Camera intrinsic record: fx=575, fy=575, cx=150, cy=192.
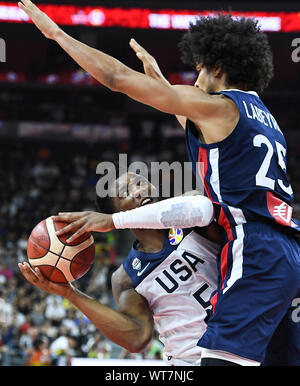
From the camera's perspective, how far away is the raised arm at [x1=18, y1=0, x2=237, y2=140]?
2.63 m

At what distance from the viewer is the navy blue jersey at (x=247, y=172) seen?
2.66 m

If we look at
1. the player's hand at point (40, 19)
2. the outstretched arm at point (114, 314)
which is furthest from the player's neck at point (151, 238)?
the player's hand at point (40, 19)

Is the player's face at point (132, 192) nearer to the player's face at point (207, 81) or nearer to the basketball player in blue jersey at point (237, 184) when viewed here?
the basketball player in blue jersey at point (237, 184)

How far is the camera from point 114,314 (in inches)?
125

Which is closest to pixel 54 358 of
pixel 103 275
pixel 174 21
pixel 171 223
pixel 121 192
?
pixel 103 275

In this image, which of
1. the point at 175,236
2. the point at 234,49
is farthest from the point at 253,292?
the point at 234,49

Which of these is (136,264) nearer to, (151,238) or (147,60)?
(151,238)

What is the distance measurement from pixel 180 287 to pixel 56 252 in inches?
28.9

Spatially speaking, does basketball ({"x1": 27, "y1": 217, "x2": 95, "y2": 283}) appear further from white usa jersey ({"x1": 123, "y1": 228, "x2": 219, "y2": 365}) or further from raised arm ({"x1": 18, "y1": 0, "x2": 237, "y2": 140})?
raised arm ({"x1": 18, "y1": 0, "x2": 237, "y2": 140})

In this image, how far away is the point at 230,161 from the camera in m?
2.69

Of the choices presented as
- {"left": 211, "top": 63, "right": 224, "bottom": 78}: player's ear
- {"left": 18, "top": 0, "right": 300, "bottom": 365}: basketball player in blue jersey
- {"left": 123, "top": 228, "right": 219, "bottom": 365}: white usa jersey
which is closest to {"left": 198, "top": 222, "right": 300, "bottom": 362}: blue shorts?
{"left": 18, "top": 0, "right": 300, "bottom": 365}: basketball player in blue jersey

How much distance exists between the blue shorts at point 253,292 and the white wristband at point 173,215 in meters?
0.18

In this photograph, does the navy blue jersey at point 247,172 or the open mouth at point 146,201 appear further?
the open mouth at point 146,201

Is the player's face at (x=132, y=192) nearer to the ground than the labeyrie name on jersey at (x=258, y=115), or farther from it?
nearer to the ground
